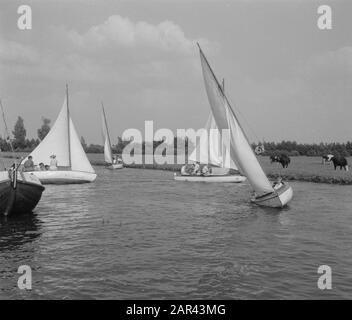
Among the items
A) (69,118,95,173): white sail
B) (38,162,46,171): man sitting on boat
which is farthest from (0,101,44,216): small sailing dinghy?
(69,118,95,173): white sail

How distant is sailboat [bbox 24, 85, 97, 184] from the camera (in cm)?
4856

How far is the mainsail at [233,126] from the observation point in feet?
95.2

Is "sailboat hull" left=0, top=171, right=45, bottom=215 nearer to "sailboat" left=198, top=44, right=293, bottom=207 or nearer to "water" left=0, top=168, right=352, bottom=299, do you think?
"water" left=0, top=168, right=352, bottom=299

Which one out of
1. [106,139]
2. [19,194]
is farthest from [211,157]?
[19,194]

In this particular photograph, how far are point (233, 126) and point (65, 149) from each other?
26.1 m

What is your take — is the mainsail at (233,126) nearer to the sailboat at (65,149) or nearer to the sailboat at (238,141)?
the sailboat at (238,141)

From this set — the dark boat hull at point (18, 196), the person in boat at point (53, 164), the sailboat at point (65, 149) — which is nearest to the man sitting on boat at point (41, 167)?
the person in boat at point (53, 164)

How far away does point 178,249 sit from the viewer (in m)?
18.3

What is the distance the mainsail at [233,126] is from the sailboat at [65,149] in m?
22.8

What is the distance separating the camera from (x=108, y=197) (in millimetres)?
36844

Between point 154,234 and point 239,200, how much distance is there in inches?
566

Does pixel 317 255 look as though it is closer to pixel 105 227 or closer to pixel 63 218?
pixel 105 227

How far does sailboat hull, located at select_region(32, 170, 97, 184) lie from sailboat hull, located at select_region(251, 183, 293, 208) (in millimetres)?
23267
